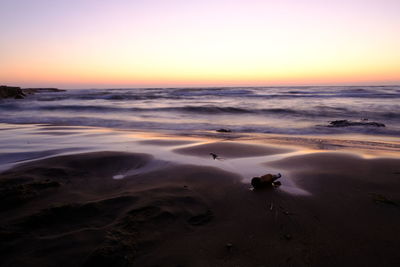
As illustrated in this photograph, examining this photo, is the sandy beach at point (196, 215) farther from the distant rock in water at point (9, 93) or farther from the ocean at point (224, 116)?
the distant rock in water at point (9, 93)

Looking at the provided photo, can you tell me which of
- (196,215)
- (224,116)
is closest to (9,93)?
(224,116)

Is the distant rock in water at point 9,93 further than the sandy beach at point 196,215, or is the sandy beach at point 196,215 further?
the distant rock in water at point 9,93

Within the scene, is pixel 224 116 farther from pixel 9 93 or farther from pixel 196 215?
pixel 9 93

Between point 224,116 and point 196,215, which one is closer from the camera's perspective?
point 196,215

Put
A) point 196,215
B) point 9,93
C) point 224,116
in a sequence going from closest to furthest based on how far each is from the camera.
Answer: point 196,215, point 224,116, point 9,93

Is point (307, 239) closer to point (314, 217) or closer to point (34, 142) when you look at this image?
point (314, 217)

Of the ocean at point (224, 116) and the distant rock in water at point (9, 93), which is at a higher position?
the distant rock in water at point (9, 93)

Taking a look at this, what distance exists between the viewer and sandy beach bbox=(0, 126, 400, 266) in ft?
5.67

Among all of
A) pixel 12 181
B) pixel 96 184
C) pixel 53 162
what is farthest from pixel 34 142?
pixel 96 184

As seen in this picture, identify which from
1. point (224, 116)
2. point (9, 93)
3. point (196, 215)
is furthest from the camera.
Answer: point (9, 93)

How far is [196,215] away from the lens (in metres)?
2.27

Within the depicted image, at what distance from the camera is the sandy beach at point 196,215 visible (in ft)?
5.67

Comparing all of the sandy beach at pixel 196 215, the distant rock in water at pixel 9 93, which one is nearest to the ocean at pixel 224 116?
the sandy beach at pixel 196 215

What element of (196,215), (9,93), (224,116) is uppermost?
(9,93)
